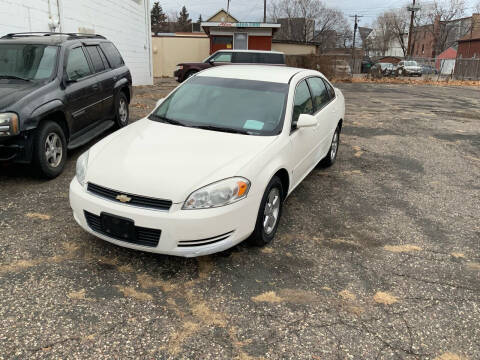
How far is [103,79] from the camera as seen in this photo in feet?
21.3

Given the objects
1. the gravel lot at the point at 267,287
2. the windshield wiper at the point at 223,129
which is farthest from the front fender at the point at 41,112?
the windshield wiper at the point at 223,129

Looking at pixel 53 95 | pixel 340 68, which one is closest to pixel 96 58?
pixel 53 95

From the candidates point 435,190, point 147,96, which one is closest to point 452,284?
point 435,190

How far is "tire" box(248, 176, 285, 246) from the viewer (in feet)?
11.2

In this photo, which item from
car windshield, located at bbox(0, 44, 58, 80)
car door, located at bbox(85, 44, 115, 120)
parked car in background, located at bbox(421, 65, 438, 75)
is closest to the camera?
car windshield, located at bbox(0, 44, 58, 80)

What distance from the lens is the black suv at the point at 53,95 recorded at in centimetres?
459

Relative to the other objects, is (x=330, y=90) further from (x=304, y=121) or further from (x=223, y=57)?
(x=223, y=57)

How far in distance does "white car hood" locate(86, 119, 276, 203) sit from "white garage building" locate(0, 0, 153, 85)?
7005mm

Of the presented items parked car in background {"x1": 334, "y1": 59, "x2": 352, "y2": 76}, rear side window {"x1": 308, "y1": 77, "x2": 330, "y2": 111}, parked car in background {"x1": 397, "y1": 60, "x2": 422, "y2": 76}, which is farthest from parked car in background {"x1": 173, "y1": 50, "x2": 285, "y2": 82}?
parked car in background {"x1": 397, "y1": 60, "x2": 422, "y2": 76}

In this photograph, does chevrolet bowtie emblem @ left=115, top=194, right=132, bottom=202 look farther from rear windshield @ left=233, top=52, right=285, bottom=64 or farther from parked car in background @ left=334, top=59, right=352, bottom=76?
parked car in background @ left=334, top=59, right=352, bottom=76

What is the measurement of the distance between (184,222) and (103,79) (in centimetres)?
447

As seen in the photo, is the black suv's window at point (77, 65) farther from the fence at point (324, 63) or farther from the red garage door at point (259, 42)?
the red garage door at point (259, 42)

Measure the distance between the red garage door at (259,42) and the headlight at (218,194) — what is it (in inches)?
981

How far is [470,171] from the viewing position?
6.39m
